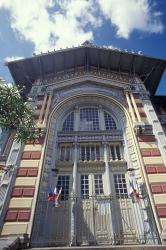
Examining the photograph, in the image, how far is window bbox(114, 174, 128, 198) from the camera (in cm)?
1089

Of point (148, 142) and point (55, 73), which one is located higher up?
point (55, 73)

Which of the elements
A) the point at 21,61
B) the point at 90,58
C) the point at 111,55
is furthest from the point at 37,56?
the point at 111,55

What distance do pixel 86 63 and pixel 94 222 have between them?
41.7 ft

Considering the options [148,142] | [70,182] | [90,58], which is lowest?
[70,182]

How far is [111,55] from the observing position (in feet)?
58.0

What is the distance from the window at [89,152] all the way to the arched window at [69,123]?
76.5 inches

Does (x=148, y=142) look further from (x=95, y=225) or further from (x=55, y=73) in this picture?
(x=55, y=73)

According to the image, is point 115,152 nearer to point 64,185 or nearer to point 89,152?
point 89,152

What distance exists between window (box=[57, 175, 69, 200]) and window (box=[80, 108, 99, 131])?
3.91 m

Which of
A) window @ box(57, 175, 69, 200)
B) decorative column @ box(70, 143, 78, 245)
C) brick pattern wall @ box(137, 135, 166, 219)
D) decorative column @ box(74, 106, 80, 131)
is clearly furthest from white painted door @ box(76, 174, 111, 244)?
decorative column @ box(74, 106, 80, 131)

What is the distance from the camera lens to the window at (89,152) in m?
12.6

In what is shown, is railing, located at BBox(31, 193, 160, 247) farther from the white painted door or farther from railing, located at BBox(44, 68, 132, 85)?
railing, located at BBox(44, 68, 132, 85)

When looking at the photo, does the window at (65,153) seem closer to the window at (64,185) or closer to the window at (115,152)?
the window at (64,185)

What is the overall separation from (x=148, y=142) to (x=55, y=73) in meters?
9.83
